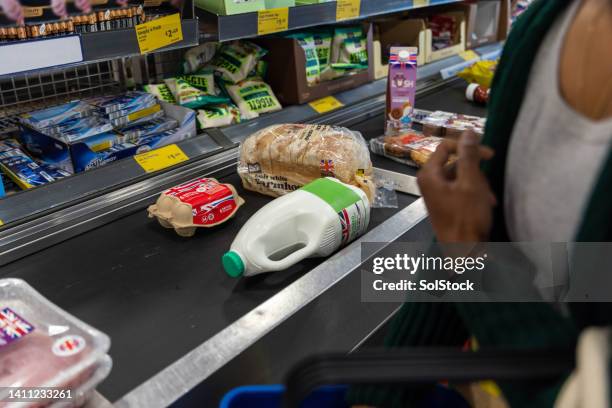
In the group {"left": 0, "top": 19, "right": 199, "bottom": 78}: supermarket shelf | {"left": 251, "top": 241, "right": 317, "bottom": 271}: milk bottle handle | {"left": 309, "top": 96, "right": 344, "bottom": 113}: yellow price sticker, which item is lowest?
{"left": 251, "top": 241, "right": 317, "bottom": 271}: milk bottle handle

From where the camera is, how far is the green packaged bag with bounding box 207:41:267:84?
178 centimetres

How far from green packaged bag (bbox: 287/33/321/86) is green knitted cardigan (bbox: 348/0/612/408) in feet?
4.22

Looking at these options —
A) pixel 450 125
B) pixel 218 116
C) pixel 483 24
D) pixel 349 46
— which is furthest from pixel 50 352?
pixel 483 24

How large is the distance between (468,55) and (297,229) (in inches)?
76.4

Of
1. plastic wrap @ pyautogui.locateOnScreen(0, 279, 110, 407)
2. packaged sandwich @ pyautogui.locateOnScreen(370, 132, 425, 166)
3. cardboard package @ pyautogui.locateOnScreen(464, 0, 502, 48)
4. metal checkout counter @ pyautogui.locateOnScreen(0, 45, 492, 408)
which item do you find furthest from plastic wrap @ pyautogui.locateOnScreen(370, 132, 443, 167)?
cardboard package @ pyautogui.locateOnScreen(464, 0, 502, 48)

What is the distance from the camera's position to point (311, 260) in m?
1.17

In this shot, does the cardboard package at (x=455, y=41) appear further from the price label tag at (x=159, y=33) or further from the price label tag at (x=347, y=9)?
the price label tag at (x=159, y=33)

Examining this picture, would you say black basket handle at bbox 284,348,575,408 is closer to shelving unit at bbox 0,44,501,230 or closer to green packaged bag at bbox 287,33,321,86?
shelving unit at bbox 0,44,501,230

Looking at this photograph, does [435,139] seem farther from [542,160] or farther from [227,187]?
[542,160]

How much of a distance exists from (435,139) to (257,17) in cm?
65

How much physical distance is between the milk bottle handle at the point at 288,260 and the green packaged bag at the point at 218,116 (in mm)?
682

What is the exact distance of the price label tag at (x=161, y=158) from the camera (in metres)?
1.43

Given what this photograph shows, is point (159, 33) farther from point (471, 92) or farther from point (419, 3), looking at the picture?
point (471, 92)

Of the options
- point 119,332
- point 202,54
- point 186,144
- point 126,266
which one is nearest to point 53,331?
point 119,332
